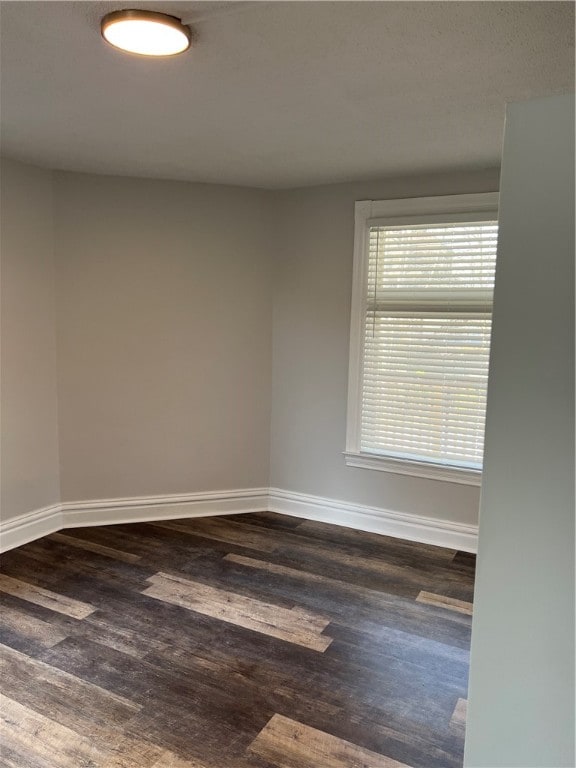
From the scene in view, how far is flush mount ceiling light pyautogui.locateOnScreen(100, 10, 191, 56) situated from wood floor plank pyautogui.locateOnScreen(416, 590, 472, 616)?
8.68 feet

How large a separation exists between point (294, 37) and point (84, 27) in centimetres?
62

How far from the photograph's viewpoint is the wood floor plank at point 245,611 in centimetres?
261

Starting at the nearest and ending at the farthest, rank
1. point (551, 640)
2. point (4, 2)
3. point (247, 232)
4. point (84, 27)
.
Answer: point (551, 640)
point (4, 2)
point (84, 27)
point (247, 232)

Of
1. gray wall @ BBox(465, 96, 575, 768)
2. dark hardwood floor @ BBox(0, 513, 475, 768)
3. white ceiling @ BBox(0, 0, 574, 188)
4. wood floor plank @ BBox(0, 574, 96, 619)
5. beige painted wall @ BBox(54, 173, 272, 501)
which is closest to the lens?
gray wall @ BBox(465, 96, 575, 768)

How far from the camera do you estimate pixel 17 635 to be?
255 cm

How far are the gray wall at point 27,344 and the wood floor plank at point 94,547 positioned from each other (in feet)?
0.77

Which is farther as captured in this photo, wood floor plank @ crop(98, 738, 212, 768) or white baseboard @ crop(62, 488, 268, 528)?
white baseboard @ crop(62, 488, 268, 528)

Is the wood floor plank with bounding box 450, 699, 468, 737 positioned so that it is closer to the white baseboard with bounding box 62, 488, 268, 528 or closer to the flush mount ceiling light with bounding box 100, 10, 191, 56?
the white baseboard with bounding box 62, 488, 268, 528

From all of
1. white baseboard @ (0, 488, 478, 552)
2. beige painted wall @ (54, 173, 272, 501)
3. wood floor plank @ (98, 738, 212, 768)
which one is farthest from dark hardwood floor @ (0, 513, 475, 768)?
beige painted wall @ (54, 173, 272, 501)

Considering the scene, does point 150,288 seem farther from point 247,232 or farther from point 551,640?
point 551,640

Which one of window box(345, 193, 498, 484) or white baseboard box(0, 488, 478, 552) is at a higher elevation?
window box(345, 193, 498, 484)

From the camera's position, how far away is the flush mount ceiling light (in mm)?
1642

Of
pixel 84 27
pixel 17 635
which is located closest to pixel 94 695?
pixel 17 635

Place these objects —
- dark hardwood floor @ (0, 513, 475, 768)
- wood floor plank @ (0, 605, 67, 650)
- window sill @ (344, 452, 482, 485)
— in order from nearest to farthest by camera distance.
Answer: dark hardwood floor @ (0, 513, 475, 768) < wood floor plank @ (0, 605, 67, 650) < window sill @ (344, 452, 482, 485)
